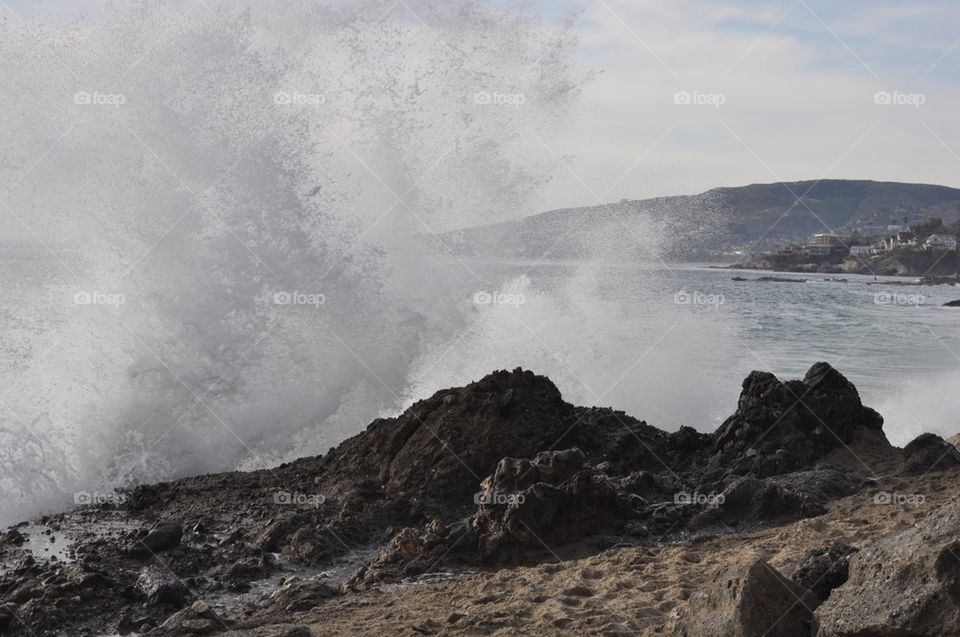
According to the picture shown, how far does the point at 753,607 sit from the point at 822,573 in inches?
25.2

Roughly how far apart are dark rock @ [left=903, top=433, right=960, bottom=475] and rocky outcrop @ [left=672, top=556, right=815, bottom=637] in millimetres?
4605

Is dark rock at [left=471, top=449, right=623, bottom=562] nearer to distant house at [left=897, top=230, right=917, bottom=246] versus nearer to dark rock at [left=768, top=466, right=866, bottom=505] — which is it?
dark rock at [left=768, top=466, right=866, bottom=505]

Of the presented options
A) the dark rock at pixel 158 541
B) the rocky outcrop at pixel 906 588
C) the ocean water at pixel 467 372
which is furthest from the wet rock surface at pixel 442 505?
the ocean water at pixel 467 372

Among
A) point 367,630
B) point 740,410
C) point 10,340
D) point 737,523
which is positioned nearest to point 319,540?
point 367,630

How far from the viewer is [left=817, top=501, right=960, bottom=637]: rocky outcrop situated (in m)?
4.17

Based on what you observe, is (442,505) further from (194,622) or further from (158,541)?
(194,622)

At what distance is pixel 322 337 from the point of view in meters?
14.5

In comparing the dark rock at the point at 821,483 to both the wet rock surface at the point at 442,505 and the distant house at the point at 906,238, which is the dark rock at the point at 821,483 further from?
the distant house at the point at 906,238

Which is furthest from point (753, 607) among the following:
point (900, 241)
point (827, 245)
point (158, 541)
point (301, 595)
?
point (827, 245)

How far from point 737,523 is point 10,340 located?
33.7 feet

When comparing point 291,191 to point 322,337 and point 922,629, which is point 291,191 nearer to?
point 322,337

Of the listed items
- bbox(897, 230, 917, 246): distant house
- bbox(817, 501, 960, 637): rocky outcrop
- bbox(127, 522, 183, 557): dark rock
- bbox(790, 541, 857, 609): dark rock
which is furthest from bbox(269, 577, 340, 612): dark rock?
bbox(897, 230, 917, 246): distant house

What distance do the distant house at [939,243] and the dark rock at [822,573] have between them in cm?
8309

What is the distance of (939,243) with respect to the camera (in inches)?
Result: 3253
